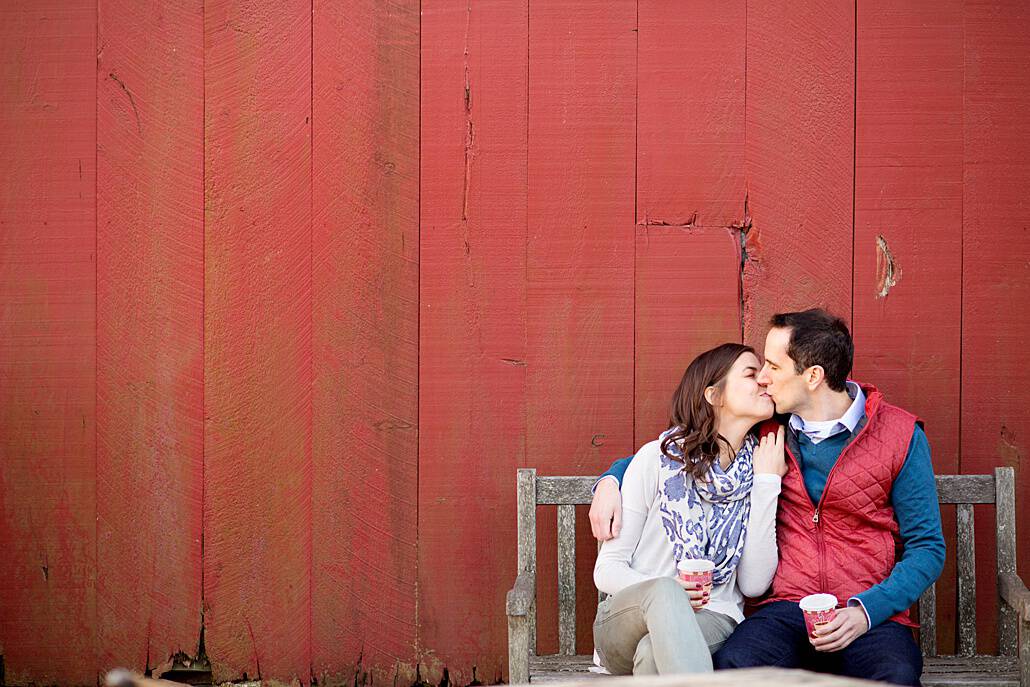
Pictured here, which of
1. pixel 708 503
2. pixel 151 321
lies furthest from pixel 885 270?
pixel 151 321

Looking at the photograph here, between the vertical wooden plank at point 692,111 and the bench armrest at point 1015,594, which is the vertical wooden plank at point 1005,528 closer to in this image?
the bench armrest at point 1015,594

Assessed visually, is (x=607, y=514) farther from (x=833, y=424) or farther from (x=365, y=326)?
(x=365, y=326)

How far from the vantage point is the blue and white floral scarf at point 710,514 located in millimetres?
3232

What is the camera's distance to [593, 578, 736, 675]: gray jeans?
2.87 meters

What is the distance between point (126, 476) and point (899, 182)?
2574 millimetres

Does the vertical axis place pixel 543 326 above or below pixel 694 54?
below

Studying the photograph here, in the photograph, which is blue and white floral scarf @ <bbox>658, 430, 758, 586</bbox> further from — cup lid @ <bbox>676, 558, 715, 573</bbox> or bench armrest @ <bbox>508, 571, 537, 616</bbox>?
bench armrest @ <bbox>508, 571, 537, 616</bbox>

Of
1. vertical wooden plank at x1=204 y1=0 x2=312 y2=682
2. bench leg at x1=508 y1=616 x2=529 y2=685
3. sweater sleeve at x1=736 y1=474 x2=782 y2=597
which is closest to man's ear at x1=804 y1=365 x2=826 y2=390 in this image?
sweater sleeve at x1=736 y1=474 x2=782 y2=597

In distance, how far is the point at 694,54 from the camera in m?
3.66

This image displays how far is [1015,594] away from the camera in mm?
3238

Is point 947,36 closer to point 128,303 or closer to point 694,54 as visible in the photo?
point 694,54

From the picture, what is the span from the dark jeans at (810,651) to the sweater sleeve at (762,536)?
98mm

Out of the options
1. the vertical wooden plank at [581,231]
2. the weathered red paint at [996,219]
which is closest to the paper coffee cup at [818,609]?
the vertical wooden plank at [581,231]

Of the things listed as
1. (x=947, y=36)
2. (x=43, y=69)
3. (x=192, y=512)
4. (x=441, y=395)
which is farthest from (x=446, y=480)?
(x=947, y=36)
